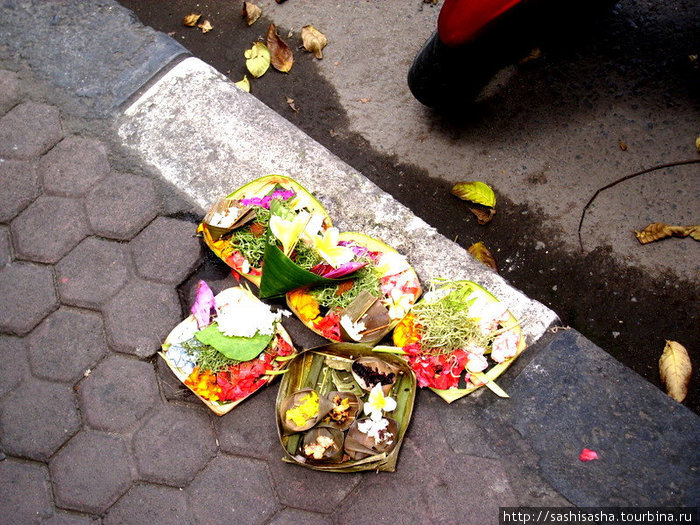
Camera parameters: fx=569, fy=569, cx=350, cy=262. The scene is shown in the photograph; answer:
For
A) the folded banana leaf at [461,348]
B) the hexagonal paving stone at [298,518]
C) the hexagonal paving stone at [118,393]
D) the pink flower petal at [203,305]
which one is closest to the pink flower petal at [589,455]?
the folded banana leaf at [461,348]

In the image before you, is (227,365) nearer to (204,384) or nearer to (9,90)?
(204,384)

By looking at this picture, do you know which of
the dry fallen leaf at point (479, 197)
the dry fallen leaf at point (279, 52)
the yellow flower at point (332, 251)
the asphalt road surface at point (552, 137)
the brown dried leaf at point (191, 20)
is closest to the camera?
the yellow flower at point (332, 251)

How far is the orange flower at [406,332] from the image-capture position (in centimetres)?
211

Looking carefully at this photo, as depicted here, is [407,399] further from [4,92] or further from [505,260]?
[4,92]

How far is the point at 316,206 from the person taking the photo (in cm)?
228

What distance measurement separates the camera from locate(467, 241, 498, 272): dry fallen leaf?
8.11ft

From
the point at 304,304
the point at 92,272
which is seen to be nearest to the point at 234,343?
the point at 304,304

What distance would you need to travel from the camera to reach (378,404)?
Answer: 200 cm

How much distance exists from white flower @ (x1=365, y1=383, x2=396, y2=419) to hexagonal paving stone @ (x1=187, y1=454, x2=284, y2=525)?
1.53 feet

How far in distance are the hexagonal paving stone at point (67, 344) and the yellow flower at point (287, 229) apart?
85 cm

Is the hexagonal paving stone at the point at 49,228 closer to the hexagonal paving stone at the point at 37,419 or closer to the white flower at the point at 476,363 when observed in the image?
the hexagonal paving stone at the point at 37,419

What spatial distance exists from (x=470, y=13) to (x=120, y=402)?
1981 mm

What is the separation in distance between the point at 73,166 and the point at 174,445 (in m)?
1.33

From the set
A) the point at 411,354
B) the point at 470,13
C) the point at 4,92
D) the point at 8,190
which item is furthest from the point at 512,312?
the point at 4,92
